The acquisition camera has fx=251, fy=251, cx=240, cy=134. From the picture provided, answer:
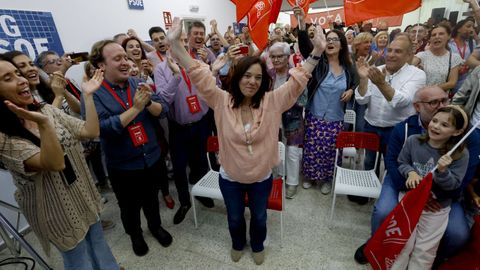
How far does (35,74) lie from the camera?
163 centimetres

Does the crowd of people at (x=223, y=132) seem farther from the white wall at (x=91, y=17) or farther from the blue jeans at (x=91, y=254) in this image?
the white wall at (x=91, y=17)

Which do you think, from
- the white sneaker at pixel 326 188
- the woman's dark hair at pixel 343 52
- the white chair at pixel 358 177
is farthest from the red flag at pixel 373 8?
the white sneaker at pixel 326 188

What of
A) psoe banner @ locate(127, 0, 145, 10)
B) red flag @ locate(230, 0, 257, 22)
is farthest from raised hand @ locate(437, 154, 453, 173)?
psoe banner @ locate(127, 0, 145, 10)

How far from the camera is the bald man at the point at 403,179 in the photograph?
1.58 metres

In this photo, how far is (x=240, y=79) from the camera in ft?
4.99

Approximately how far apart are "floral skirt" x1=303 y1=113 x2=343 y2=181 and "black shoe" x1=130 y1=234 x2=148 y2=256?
1791 millimetres

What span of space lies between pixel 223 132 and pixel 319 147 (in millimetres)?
1417

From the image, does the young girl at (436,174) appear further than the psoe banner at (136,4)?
No

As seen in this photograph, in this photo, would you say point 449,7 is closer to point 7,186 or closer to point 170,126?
point 170,126

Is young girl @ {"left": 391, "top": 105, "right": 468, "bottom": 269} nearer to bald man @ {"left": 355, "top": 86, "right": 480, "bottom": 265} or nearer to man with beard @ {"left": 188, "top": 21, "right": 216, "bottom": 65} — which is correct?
bald man @ {"left": 355, "top": 86, "right": 480, "bottom": 265}

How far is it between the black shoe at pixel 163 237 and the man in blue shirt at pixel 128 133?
120 mm

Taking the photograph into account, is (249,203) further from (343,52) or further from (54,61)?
(54,61)

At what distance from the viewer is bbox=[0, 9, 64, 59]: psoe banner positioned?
2520 millimetres

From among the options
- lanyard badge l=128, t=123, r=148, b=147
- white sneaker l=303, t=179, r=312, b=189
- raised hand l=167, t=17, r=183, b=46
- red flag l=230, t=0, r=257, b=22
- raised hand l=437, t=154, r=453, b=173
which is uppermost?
red flag l=230, t=0, r=257, b=22
